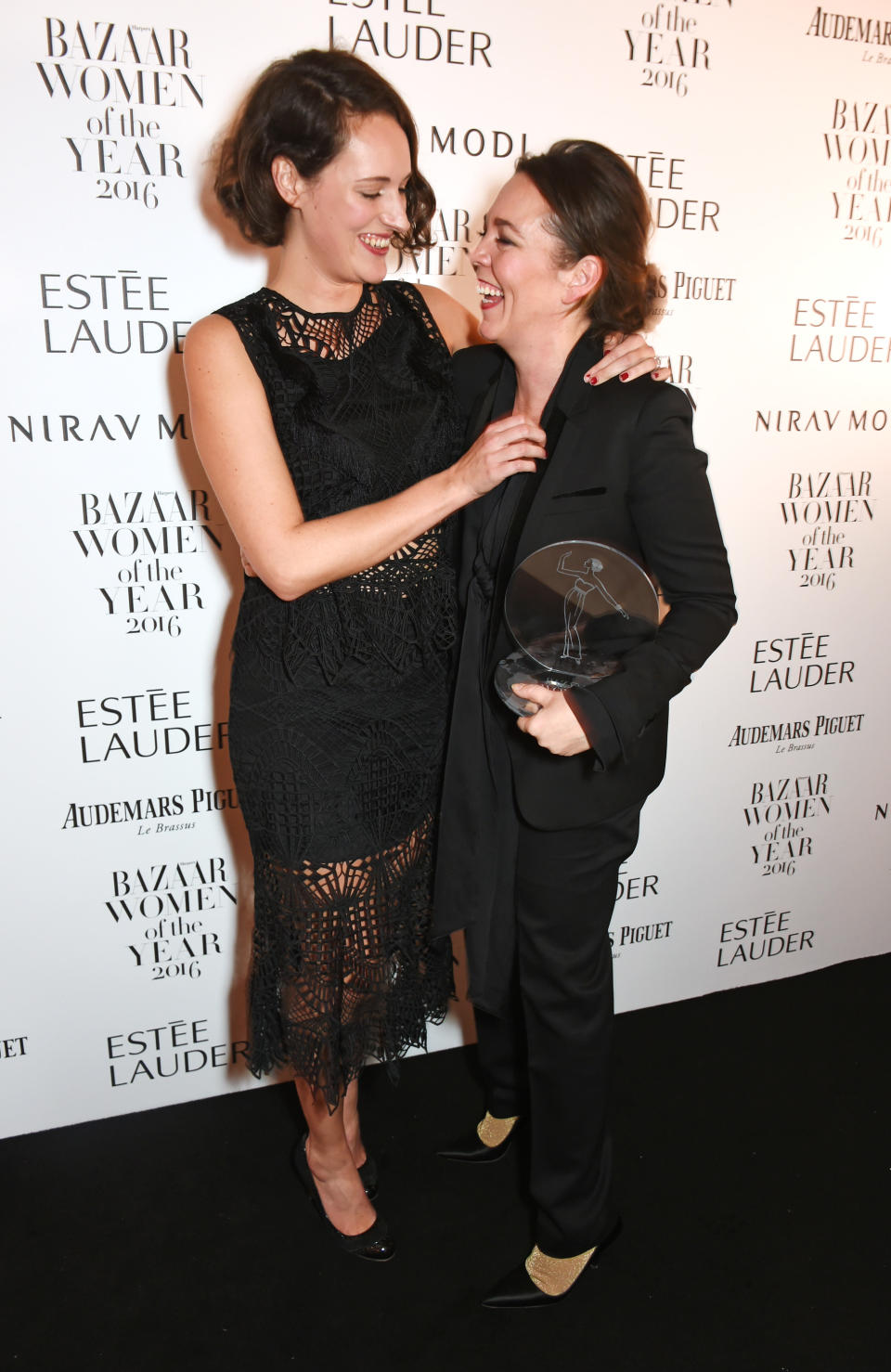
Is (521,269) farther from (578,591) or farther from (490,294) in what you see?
(578,591)

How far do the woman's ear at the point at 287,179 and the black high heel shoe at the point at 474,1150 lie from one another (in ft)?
5.73

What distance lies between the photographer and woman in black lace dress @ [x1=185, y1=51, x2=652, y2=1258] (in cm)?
146

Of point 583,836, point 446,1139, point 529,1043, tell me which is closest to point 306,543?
point 583,836

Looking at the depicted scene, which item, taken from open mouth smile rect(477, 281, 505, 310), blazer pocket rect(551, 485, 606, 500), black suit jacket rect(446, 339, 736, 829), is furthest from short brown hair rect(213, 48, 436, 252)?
blazer pocket rect(551, 485, 606, 500)

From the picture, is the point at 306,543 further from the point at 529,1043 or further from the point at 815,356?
the point at 815,356

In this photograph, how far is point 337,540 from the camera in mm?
1457

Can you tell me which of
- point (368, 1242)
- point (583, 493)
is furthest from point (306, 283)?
point (368, 1242)

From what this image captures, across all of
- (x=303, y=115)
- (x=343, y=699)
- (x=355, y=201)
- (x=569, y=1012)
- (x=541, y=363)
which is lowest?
(x=569, y=1012)

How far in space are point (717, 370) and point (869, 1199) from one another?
169cm

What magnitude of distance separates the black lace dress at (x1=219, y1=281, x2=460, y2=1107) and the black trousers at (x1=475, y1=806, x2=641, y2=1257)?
238mm

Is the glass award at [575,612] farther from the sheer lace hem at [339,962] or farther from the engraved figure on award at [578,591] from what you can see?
the sheer lace hem at [339,962]

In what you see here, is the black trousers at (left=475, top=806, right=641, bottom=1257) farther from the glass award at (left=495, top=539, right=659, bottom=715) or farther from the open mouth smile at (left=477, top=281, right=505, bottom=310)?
the open mouth smile at (left=477, top=281, right=505, bottom=310)

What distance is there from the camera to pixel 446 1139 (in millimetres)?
2160

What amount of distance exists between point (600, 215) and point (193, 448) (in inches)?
33.8
